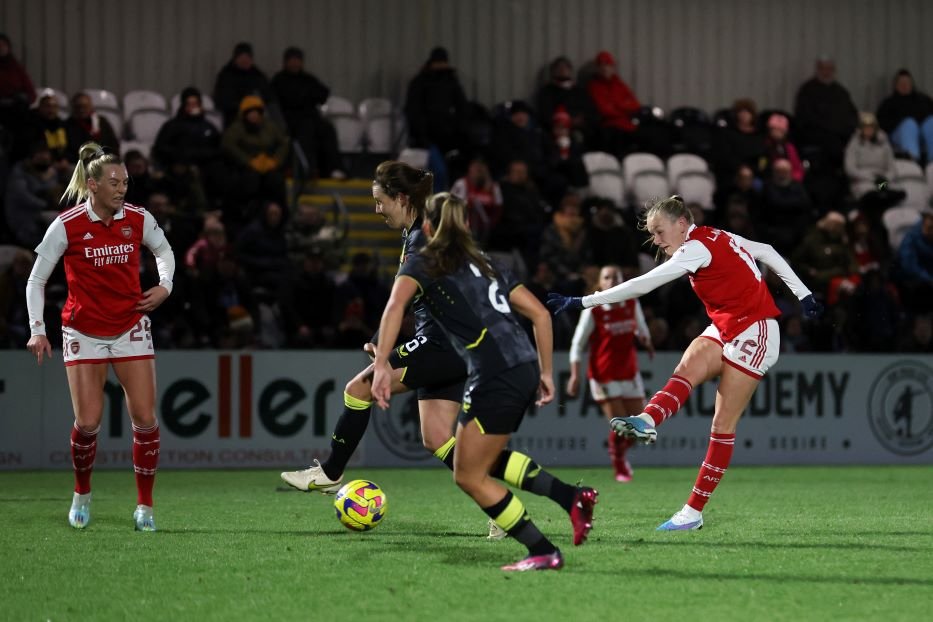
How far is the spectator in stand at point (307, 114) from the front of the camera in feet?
60.5

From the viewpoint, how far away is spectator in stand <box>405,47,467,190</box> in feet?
61.6

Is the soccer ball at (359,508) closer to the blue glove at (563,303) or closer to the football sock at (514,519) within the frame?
the blue glove at (563,303)

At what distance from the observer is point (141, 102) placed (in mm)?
19062

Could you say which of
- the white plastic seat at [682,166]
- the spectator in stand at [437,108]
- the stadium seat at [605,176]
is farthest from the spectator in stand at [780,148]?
the spectator in stand at [437,108]

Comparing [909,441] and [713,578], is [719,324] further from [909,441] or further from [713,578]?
[909,441]

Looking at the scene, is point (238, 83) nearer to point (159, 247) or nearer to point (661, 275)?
point (159, 247)

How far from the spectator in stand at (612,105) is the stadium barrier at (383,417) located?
5340mm

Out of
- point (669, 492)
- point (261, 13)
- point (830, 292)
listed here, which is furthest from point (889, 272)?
point (261, 13)

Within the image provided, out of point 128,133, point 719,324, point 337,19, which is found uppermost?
point 337,19

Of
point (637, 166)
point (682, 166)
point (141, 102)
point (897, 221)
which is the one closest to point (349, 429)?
point (141, 102)

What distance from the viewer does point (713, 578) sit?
6.56 m

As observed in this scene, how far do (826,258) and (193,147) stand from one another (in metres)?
7.89

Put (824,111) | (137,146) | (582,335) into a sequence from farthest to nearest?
(824,111) → (137,146) → (582,335)

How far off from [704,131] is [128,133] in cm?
805
